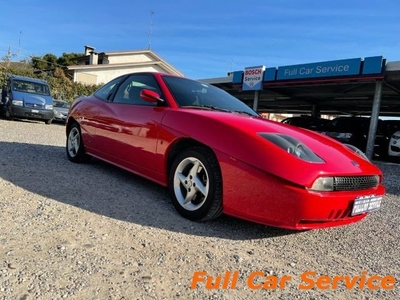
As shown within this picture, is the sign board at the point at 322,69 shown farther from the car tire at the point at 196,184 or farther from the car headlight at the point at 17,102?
the car headlight at the point at 17,102

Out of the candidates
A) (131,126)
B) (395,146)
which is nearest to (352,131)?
(395,146)

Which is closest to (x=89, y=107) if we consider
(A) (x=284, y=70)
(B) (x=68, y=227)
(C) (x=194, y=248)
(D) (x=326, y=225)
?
(B) (x=68, y=227)

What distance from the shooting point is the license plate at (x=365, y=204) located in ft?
9.08

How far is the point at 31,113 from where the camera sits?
530 inches

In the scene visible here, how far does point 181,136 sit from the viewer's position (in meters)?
3.23

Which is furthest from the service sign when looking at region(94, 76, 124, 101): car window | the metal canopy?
region(94, 76, 124, 101): car window

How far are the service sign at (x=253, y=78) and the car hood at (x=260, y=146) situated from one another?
11095 millimetres

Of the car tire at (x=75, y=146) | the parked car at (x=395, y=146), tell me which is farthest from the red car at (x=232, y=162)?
the parked car at (x=395, y=146)

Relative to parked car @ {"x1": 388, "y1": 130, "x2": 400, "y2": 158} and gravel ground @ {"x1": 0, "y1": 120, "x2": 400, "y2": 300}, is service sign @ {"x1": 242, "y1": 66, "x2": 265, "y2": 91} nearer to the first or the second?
parked car @ {"x1": 388, "y1": 130, "x2": 400, "y2": 158}

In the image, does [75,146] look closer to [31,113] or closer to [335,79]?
[335,79]

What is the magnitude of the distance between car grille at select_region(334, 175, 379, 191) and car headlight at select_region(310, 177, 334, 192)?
0.18 feet

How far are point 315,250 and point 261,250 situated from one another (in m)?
0.48

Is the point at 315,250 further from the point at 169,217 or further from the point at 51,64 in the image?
the point at 51,64

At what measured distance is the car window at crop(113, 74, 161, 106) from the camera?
3.96 metres
